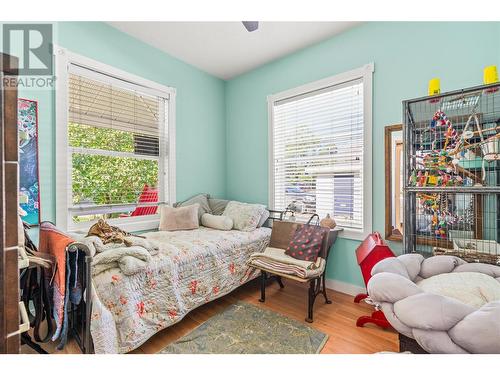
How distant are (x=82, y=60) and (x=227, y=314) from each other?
2671 mm

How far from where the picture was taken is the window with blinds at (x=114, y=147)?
2307mm

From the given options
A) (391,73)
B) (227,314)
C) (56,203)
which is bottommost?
(227,314)

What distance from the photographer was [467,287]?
1164mm

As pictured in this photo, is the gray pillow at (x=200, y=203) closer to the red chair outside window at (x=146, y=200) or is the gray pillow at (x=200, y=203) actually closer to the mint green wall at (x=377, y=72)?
the red chair outside window at (x=146, y=200)

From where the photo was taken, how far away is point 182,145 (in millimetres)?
3150

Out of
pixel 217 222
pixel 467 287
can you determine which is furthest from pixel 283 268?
pixel 467 287

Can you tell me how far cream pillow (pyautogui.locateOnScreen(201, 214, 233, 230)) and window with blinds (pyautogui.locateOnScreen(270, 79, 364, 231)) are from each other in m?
0.70

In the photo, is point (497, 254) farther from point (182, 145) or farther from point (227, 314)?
point (182, 145)

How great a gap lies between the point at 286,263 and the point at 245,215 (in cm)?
92

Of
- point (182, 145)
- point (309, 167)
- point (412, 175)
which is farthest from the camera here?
point (182, 145)

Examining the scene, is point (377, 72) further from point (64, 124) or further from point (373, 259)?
point (64, 124)

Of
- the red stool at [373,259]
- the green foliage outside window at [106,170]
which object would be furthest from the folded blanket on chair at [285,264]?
the green foliage outside window at [106,170]

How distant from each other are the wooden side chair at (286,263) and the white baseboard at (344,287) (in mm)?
258

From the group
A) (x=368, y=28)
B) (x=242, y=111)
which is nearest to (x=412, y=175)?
(x=368, y=28)
